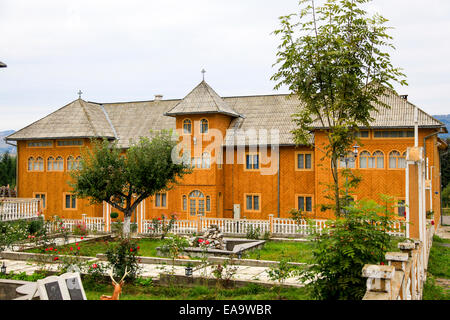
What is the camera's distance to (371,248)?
281 inches

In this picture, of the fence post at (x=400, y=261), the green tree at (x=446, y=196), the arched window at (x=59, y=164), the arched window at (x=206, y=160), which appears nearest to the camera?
the fence post at (x=400, y=261)

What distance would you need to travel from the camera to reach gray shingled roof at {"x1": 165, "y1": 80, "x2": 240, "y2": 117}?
27.9 m

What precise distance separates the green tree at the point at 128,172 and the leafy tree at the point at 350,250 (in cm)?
1404

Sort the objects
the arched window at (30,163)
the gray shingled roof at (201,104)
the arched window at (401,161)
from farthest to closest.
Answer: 1. the arched window at (30,163)
2. the gray shingled roof at (201,104)
3. the arched window at (401,161)

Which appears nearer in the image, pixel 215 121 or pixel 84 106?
pixel 215 121

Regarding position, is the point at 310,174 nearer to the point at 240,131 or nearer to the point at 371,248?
the point at 240,131

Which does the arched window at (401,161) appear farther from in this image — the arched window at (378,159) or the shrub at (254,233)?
the shrub at (254,233)

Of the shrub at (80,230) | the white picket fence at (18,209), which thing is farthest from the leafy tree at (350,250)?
the shrub at (80,230)

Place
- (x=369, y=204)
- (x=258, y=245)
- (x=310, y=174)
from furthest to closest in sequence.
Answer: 1. (x=310, y=174)
2. (x=258, y=245)
3. (x=369, y=204)

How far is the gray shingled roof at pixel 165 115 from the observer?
92.3ft
